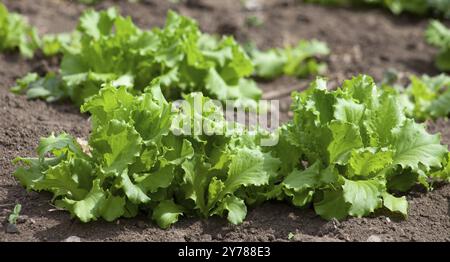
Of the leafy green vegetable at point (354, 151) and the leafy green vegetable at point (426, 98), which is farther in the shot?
the leafy green vegetable at point (426, 98)

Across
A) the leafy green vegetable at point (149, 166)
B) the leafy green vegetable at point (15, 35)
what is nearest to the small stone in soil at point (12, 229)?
the leafy green vegetable at point (149, 166)

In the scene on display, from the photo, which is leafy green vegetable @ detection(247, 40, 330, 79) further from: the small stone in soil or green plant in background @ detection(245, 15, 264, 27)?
the small stone in soil

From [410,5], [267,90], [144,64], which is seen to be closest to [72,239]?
[144,64]

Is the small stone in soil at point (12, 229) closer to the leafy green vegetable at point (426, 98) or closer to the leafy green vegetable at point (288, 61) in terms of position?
the leafy green vegetable at point (426, 98)

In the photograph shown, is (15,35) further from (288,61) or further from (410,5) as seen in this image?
(410,5)

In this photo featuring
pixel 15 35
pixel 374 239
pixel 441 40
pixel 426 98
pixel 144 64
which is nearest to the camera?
pixel 374 239

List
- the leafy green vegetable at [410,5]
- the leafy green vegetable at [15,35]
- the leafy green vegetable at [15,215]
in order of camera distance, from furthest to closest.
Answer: the leafy green vegetable at [410,5] → the leafy green vegetable at [15,35] → the leafy green vegetable at [15,215]
